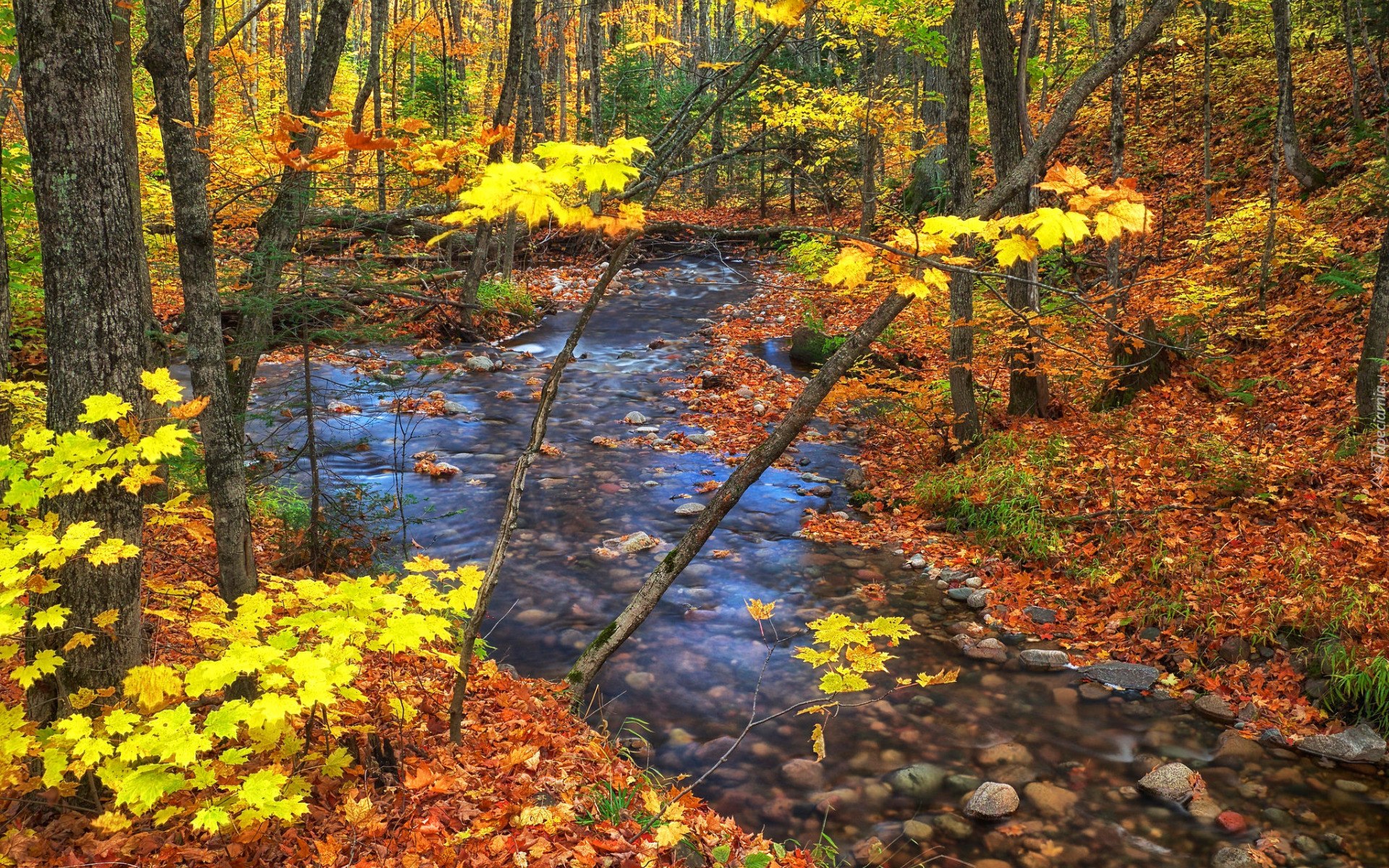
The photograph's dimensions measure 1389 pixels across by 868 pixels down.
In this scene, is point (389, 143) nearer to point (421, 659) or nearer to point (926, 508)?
point (421, 659)

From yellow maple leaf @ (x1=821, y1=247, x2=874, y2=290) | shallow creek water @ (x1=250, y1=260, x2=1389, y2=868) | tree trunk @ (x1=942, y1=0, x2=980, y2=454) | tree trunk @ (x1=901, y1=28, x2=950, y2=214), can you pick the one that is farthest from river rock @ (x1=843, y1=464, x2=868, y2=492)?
tree trunk @ (x1=901, y1=28, x2=950, y2=214)

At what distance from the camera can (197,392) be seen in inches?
174

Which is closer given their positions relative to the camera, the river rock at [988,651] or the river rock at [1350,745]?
the river rock at [1350,745]

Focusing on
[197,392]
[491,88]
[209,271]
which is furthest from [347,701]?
[491,88]

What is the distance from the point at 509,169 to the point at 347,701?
8.75 ft

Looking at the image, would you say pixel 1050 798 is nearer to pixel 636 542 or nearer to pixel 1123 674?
pixel 1123 674

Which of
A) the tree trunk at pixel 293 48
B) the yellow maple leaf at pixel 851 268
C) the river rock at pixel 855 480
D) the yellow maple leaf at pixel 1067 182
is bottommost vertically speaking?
the river rock at pixel 855 480

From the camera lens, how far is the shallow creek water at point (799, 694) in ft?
14.5

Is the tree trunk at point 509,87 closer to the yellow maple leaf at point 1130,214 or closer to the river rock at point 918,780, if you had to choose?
the river rock at point 918,780

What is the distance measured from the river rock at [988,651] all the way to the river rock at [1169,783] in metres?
1.37

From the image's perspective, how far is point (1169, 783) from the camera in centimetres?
464

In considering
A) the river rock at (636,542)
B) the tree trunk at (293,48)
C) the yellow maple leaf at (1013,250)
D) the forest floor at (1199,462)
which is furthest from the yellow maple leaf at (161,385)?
the tree trunk at (293,48)

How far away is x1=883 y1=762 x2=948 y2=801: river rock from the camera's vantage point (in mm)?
4723

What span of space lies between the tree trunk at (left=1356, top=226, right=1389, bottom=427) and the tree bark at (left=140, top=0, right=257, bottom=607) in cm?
885
